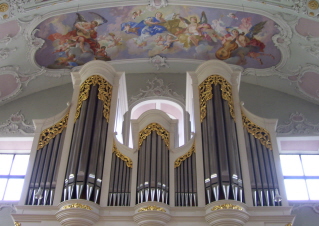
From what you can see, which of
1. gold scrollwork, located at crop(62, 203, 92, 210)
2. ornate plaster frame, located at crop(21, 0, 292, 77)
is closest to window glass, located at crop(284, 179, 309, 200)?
ornate plaster frame, located at crop(21, 0, 292, 77)

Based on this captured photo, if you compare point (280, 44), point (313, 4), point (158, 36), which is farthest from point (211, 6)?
point (313, 4)

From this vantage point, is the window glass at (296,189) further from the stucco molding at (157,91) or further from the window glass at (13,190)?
the window glass at (13,190)

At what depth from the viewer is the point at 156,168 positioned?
27.4ft

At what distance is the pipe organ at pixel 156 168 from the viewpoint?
7.71m

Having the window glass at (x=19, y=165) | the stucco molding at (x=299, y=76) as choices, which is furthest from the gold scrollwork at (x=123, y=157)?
the stucco molding at (x=299, y=76)

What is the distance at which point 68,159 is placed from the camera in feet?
28.1

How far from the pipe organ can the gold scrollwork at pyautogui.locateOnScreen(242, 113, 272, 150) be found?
2 cm

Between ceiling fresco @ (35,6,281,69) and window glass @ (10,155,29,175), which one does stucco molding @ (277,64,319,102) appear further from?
window glass @ (10,155,29,175)

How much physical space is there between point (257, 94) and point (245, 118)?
10.5 ft

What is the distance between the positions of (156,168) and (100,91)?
240 cm

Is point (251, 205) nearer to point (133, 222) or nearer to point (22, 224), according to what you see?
point (133, 222)

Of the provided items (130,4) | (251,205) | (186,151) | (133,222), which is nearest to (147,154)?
(186,151)

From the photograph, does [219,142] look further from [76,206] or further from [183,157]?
[76,206]

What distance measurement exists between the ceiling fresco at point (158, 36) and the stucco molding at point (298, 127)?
1.63 metres
